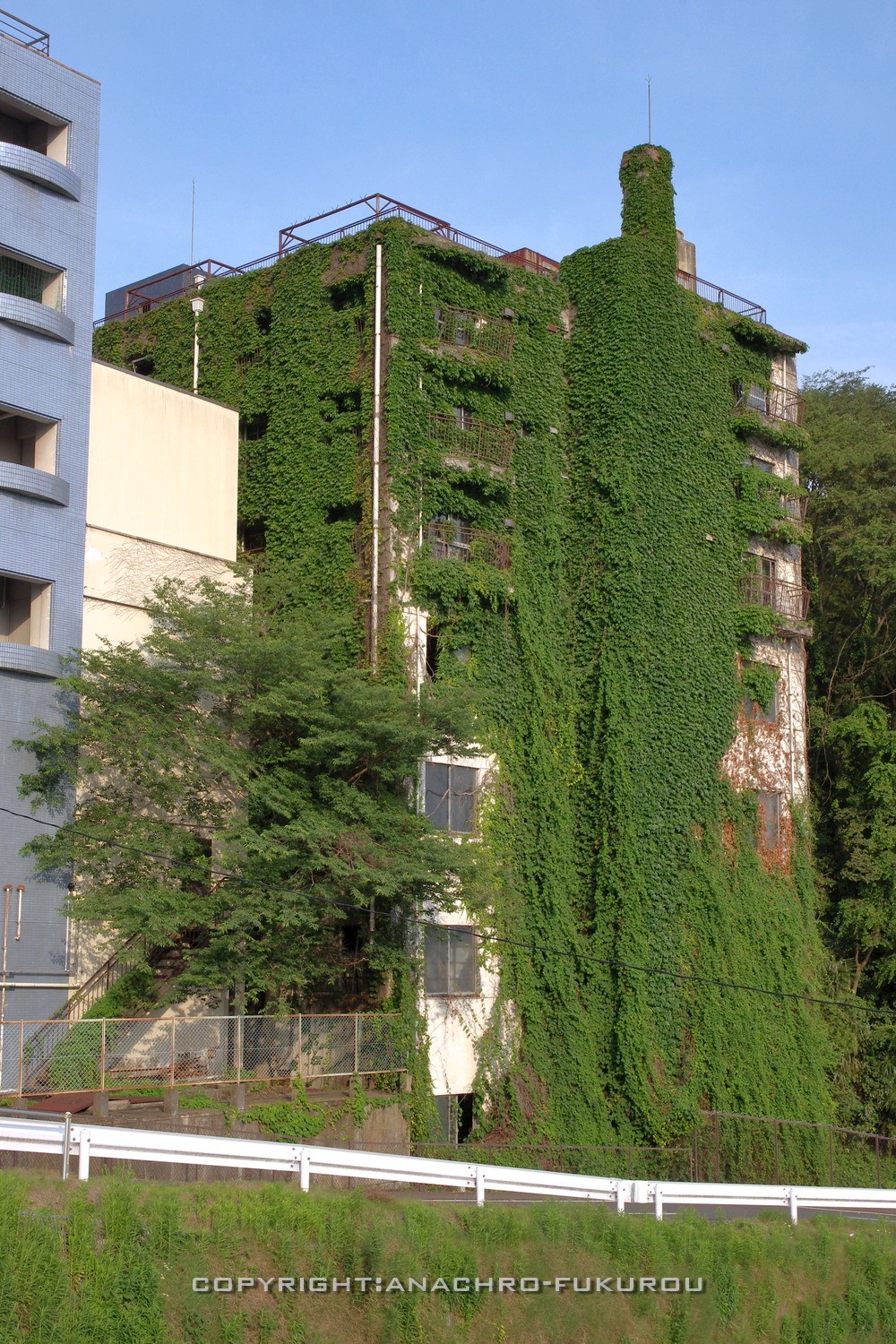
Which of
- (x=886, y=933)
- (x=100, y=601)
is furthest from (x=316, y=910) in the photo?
(x=886, y=933)

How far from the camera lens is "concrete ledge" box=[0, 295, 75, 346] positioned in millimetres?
29891

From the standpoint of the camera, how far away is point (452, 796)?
3397cm

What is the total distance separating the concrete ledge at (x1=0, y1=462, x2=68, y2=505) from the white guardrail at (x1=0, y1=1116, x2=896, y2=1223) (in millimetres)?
15621

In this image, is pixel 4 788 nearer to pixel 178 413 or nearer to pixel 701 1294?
pixel 178 413

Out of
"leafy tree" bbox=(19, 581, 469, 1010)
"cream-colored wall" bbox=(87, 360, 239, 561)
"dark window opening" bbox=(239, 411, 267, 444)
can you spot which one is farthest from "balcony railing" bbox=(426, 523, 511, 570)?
"dark window opening" bbox=(239, 411, 267, 444)

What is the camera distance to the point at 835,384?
174 feet

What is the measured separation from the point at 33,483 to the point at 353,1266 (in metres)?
18.9

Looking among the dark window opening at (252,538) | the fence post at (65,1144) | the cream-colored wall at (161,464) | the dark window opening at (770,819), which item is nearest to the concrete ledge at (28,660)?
the cream-colored wall at (161,464)

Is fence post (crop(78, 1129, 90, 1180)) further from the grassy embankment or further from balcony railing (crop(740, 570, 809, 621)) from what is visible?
balcony railing (crop(740, 570, 809, 621))

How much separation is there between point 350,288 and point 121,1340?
88.7ft

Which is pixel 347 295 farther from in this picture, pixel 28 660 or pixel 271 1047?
pixel 271 1047

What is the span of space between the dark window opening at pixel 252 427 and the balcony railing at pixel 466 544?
5.90 metres

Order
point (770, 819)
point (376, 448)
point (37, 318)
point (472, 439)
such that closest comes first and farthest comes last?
point (37, 318)
point (376, 448)
point (472, 439)
point (770, 819)

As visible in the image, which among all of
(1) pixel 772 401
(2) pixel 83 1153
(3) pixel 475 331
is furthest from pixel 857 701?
(2) pixel 83 1153
